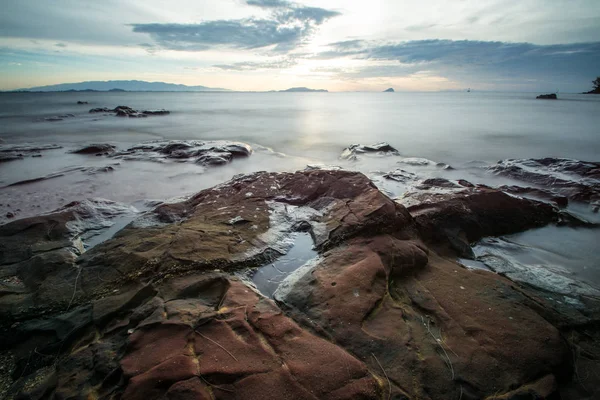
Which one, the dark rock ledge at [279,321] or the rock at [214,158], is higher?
the rock at [214,158]

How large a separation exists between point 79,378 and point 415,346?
2.97m

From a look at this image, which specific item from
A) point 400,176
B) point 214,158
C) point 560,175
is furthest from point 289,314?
point 560,175

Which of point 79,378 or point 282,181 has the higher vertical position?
point 282,181

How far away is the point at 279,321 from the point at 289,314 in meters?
0.31

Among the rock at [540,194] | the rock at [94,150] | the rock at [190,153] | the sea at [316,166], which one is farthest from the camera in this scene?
the rock at [94,150]

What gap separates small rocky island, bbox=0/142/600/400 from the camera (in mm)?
2428

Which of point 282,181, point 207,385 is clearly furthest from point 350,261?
point 282,181

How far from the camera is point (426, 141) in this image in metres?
18.0

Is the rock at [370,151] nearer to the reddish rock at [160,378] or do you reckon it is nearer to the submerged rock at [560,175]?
the submerged rock at [560,175]

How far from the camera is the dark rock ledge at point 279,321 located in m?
2.41

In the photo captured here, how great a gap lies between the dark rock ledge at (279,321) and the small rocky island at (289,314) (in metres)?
0.01

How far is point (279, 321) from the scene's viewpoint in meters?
2.96

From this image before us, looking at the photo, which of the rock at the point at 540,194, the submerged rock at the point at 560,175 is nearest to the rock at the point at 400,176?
the rock at the point at 540,194

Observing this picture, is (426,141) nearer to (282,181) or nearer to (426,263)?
(282,181)
